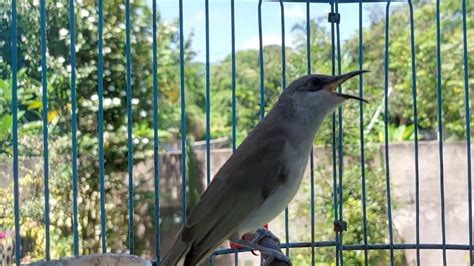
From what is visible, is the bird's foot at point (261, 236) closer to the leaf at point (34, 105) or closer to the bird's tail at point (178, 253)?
the bird's tail at point (178, 253)

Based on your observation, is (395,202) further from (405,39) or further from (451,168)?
(405,39)

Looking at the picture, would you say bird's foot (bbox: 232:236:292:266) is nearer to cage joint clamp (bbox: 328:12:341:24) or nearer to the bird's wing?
the bird's wing

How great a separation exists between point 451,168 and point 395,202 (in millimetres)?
282

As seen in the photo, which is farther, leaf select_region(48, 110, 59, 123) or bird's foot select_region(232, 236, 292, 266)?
leaf select_region(48, 110, 59, 123)

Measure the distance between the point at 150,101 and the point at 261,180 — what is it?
5.92 feet

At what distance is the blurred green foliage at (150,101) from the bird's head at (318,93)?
134 cm

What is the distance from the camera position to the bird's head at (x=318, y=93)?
1355 millimetres

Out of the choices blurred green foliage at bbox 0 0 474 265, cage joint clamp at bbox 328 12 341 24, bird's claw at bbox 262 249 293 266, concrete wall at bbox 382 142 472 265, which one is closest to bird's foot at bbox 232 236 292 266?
bird's claw at bbox 262 249 293 266

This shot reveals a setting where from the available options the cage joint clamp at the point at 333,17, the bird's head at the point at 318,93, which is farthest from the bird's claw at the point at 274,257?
the cage joint clamp at the point at 333,17

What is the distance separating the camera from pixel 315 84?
1.38 metres

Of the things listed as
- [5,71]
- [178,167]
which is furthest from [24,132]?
[178,167]

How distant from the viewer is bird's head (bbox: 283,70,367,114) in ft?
4.45

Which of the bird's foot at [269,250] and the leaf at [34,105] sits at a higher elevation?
the leaf at [34,105]

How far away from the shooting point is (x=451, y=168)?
333cm
